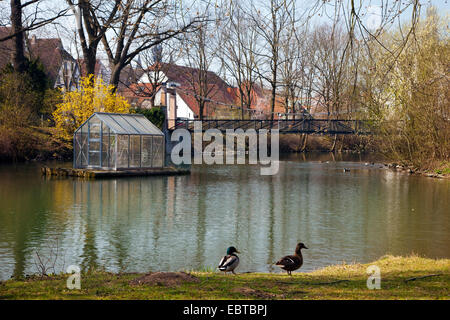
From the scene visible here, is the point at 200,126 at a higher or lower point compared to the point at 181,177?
higher

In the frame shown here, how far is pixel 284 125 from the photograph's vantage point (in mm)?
54219

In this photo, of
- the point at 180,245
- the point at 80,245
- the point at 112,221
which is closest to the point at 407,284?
the point at 180,245

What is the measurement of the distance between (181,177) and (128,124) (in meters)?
4.49

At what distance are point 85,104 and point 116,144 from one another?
373 inches

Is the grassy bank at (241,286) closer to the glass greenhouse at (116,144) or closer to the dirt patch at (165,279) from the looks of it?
the dirt patch at (165,279)

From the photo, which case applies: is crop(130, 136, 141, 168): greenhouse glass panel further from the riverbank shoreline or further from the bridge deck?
the bridge deck

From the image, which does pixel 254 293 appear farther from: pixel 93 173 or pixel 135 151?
pixel 135 151

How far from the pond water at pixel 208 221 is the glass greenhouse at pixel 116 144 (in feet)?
7.82

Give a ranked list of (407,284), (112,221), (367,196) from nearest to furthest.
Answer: (407,284), (112,221), (367,196)

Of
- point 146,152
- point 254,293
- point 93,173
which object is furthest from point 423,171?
point 254,293

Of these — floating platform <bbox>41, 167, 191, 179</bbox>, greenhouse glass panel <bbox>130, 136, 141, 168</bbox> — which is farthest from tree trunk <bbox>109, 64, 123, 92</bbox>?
floating platform <bbox>41, 167, 191, 179</bbox>

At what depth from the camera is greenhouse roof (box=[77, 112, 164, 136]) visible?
30.6 meters
